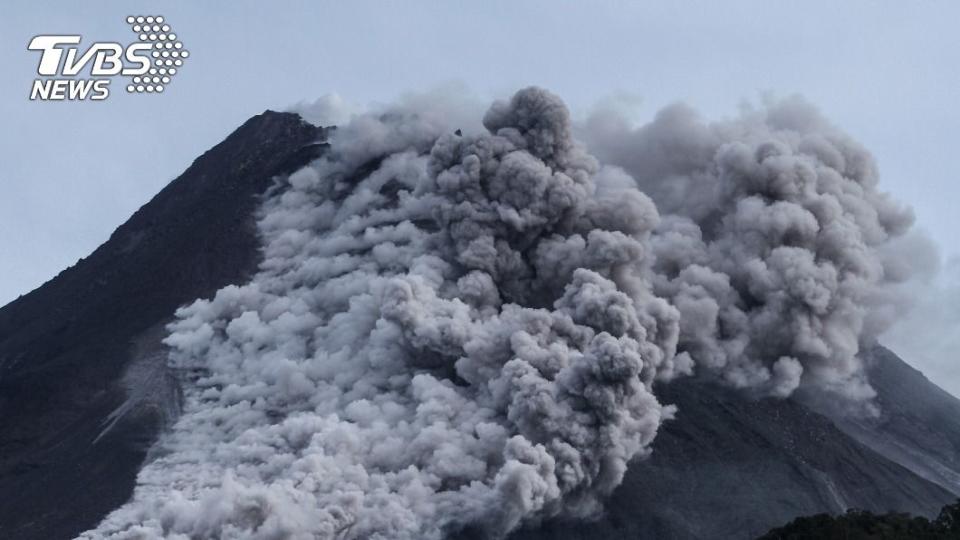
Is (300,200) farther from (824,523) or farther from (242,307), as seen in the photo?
(824,523)

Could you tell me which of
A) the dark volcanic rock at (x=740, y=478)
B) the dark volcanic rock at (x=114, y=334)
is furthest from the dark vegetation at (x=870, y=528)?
the dark volcanic rock at (x=114, y=334)

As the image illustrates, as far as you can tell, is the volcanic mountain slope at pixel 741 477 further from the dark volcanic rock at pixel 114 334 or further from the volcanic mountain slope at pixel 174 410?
the dark volcanic rock at pixel 114 334

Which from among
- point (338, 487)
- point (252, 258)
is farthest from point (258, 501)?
point (252, 258)

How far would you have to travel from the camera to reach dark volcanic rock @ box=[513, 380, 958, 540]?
54.3m

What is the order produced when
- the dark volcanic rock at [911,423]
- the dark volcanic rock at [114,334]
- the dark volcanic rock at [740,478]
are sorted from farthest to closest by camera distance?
the dark volcanic rock at [911,423] < the dark volcanic rock at [114,334] < the dark volcanic rock at [740,478]

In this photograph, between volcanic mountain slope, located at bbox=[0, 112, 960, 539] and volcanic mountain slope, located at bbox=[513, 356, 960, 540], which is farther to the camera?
volcanic mountain slope, located at bbox=[0, 112, 960, 539]

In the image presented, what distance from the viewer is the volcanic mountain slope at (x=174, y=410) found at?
5575cm

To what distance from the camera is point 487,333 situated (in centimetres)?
6000

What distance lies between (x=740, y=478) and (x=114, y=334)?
33154 millimetres

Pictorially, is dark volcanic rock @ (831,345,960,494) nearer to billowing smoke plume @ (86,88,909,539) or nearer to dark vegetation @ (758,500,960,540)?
billowing smoke plume @ (86,88,909,539)

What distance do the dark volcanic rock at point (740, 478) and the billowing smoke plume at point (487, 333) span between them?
1355 millimetres

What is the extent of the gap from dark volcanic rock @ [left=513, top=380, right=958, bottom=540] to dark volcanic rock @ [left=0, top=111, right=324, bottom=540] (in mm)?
19505

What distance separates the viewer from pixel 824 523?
45.9m

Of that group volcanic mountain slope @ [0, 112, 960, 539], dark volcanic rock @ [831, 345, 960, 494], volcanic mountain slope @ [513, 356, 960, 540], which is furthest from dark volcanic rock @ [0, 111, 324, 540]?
dark volcanic rock @ [831, 345, 960, 494]
